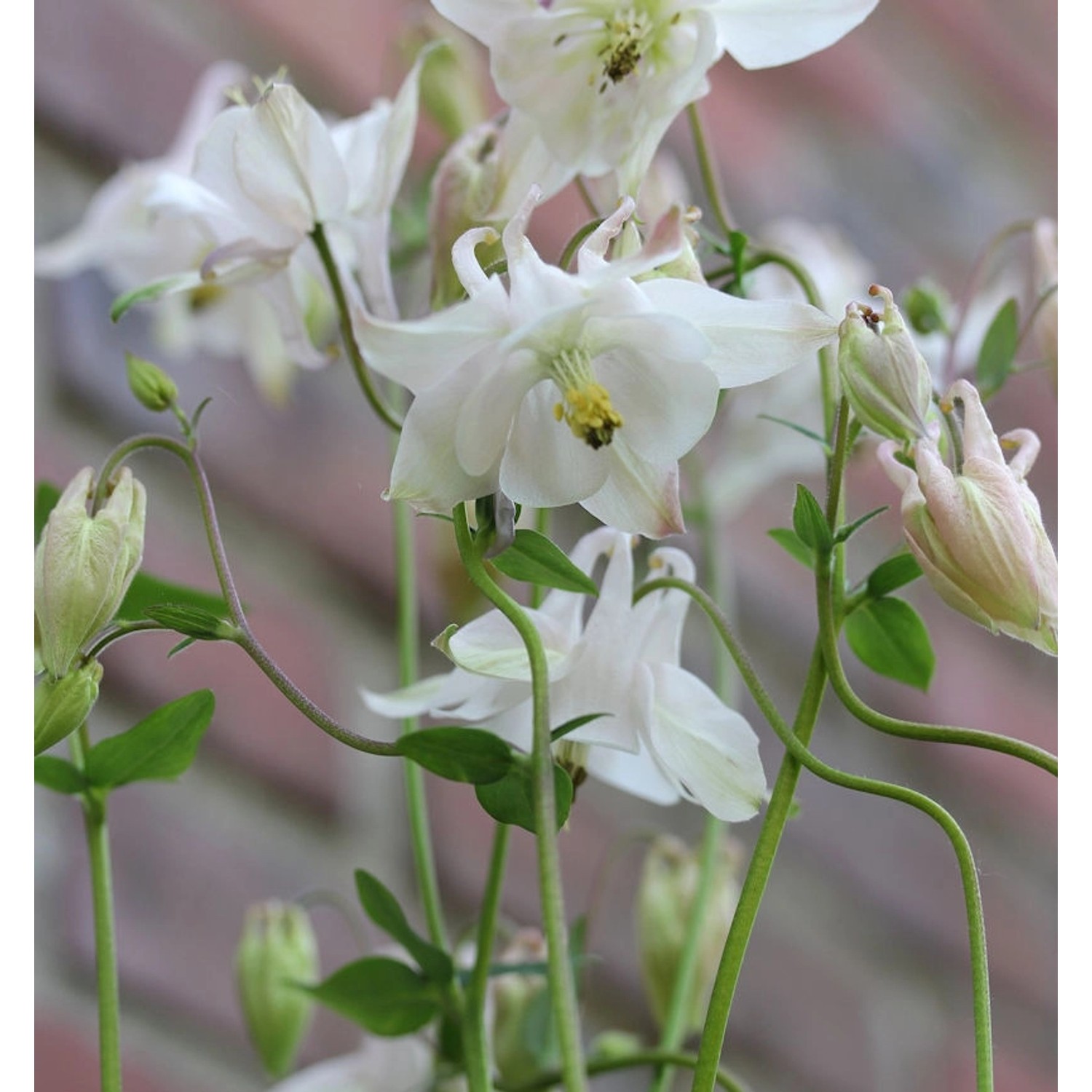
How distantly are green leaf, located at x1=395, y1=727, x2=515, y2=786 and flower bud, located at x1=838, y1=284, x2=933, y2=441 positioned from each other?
7 centimetres

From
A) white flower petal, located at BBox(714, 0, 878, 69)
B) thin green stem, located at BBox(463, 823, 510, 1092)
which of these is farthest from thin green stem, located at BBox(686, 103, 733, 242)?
thin green stem, located at BBox(463, 823, 510, 1092)

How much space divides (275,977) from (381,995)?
0.30 feet

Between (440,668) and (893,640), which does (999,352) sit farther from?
(440,668)

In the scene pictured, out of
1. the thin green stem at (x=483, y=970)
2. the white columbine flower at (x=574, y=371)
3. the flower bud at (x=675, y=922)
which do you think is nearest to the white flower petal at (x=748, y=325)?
the white columbine flower at (x=574, y=371)

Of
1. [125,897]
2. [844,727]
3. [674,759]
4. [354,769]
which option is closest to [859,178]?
[844,727]

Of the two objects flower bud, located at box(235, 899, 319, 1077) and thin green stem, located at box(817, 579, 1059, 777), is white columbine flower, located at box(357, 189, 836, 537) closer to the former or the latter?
thin green stem, located at box(817, 579, 1059, 777)

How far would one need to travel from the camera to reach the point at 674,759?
0.86 feet

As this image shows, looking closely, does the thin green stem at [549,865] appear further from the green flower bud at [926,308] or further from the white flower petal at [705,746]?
the green flower bud at [926,308]

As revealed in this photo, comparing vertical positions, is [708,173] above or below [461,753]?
above

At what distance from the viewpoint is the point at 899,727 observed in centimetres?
22

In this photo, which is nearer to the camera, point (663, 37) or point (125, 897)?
point (663, 37)

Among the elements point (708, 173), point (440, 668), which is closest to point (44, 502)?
point (708, 173)
